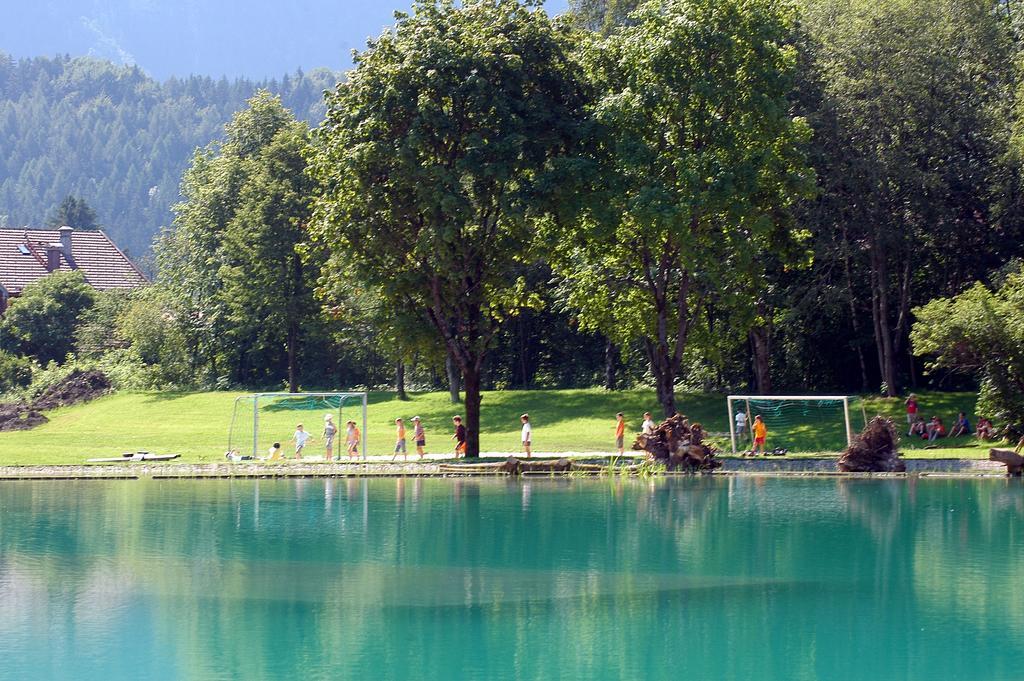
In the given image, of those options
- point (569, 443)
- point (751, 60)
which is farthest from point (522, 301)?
point (751, 60)

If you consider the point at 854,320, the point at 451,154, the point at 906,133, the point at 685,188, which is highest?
the point at 906,133

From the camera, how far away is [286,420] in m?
61.9

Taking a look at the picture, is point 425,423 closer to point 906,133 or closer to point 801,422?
point 801,422

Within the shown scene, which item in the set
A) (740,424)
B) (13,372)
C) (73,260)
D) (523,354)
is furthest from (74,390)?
(73,260)

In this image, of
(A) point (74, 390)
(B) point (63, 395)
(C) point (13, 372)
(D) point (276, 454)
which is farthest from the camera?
(C) point (13, 372)

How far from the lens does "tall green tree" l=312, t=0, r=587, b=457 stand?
4134 cm

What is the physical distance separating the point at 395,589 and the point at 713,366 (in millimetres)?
44450

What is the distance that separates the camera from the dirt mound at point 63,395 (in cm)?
6272

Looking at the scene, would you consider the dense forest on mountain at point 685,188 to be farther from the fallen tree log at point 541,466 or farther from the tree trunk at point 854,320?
the fallen tree log at point 541,466

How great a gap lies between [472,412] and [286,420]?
19655 mm

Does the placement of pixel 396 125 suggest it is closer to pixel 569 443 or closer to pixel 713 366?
pixel 569 443

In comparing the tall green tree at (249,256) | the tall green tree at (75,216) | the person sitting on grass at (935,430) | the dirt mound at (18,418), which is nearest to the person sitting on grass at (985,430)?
the person sitting on grass at (935,430)

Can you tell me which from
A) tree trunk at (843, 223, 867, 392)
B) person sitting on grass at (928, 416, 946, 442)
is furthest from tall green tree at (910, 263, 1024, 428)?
tree trunk at (843, 223, 867, 392)

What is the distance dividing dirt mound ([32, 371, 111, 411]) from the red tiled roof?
3305 centimetres
